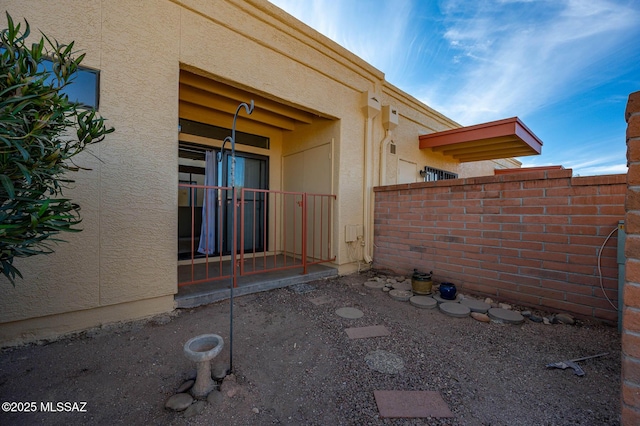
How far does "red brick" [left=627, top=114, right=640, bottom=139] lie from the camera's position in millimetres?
890

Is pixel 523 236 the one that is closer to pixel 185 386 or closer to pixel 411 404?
pixel 411 404

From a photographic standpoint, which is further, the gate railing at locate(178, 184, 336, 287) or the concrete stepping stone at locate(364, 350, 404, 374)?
the gate railing at locate(178, 184, 336, 287)

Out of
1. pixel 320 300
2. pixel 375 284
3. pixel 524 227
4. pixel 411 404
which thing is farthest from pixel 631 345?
pixel 375 284

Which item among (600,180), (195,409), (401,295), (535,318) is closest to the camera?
(195,409)

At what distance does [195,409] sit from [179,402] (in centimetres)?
11

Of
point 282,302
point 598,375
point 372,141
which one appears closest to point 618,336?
point 598,375

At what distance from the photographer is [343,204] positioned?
14.0 feet

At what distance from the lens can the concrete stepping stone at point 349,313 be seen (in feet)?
8.88

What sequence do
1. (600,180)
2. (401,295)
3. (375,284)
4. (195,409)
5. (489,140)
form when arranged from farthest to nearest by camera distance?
(489,140) → (375,284) → (401,295) → (600,180) → (195,409)

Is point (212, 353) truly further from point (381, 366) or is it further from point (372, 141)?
point (372, 141)

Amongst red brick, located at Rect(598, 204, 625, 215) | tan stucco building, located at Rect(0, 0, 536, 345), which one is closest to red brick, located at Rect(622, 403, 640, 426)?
red brick, located at Rect(598, 204, 625, 215)

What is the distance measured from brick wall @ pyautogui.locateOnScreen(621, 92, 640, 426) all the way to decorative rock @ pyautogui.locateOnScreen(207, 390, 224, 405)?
6.13 ft

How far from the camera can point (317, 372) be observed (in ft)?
5.81

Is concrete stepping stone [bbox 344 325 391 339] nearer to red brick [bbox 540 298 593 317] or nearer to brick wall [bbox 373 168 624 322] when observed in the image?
brick wall [bbox 373 168 624 322]
